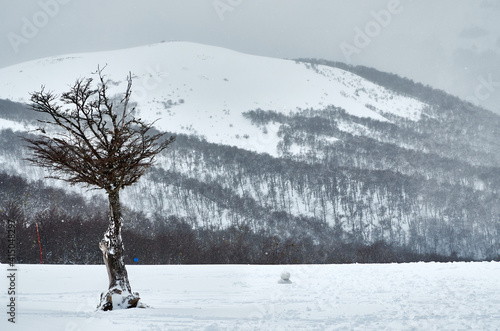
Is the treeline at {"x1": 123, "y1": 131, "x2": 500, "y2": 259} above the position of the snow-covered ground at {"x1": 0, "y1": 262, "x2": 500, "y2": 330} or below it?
above

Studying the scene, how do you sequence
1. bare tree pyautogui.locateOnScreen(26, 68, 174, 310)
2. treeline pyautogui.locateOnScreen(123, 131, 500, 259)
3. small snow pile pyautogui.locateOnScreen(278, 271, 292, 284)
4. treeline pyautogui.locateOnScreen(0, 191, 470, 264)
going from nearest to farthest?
bare tree pyautogui.locateOnScreen(26, 68, 174, 310) < small snow pile pyautogui.locateOnScreen(278, 271, 292, 284) < treeline pyautogui.locateOnScreen(0, 191, 470, 264) < treeline pyautogui.locateOnScreen(123, 131, 500, 259)

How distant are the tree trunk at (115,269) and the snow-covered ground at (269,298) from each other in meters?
0.82

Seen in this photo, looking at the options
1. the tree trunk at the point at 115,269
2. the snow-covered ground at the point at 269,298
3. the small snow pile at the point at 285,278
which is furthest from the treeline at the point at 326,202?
the tree trunk at the point at 115,269

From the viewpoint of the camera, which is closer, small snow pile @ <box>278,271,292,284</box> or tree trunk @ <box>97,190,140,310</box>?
tree trunk @ <box>97,190,140,310</box>

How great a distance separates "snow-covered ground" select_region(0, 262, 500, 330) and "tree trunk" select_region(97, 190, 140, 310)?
82 cm

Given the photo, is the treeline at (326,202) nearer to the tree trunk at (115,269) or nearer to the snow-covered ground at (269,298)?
the snow-covered ground at (269,298)

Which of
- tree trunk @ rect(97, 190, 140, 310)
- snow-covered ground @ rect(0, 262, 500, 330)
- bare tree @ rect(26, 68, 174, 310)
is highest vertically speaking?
bare tree @ rect(26, 68, 174, 310)

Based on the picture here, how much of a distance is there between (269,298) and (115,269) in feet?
17.8

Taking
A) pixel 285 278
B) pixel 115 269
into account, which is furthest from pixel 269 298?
pixel 115 269

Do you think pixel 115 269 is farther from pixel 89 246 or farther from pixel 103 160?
pixel 89 246

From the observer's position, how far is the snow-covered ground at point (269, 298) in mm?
10414

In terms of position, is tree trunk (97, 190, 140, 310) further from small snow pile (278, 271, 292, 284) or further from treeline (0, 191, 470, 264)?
treeline (0, 191, 470, 264)

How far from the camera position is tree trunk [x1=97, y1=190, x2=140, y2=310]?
1240cm

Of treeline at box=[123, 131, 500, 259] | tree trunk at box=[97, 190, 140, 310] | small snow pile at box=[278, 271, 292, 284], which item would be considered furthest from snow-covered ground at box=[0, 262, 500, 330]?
treeline at box=[123, 131, 500, 259]
